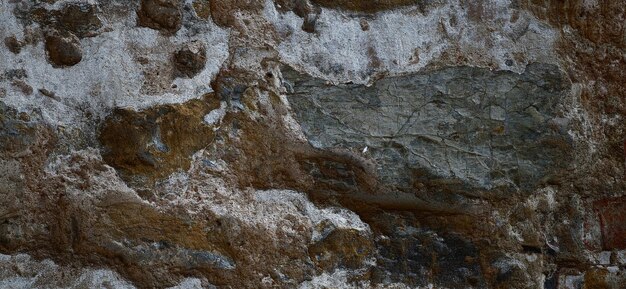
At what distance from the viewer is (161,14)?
222cm

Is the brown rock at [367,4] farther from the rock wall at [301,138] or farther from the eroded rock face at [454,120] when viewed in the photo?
the eroded rock face at [454,120]

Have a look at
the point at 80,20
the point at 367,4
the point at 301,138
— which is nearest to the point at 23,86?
the point at 80,20

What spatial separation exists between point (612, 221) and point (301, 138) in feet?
3.46

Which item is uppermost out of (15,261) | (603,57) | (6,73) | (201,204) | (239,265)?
(603,57)

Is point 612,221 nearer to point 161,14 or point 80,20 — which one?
point 161,14

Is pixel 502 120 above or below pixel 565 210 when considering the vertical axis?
above

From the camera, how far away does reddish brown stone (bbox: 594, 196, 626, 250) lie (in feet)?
7.26

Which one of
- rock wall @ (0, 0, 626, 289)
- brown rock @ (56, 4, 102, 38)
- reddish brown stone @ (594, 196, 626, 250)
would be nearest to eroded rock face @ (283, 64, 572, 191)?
rock wall @ (0, 0, 626, 289)

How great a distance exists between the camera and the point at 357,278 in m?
2.21

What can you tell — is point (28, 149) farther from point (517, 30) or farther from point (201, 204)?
point (517, 30)

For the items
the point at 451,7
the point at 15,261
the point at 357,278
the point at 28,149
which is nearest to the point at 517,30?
the point at 451,7

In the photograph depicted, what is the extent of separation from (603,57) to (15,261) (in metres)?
2.04

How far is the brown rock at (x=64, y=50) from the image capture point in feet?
7.20

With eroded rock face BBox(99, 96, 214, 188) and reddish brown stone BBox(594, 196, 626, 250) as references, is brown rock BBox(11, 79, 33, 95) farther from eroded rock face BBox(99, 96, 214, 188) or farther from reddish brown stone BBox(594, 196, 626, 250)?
reddish brown stone BBox(594, 196, 626, 250)
